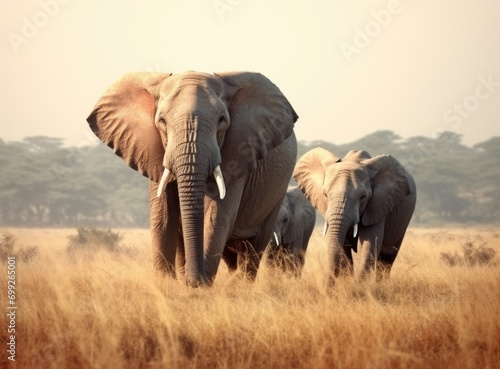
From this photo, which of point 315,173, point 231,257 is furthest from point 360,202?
point 231,257

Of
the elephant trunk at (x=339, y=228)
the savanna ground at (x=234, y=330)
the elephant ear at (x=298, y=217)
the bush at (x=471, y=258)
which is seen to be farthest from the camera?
the bush at (x=471, y=258)

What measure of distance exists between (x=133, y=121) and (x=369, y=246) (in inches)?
179

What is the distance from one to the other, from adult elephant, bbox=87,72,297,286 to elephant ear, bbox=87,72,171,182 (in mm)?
10

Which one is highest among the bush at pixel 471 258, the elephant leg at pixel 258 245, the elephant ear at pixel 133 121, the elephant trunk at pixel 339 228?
the elephant ear at pixel 133 121

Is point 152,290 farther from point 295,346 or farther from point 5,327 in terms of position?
point 295,346

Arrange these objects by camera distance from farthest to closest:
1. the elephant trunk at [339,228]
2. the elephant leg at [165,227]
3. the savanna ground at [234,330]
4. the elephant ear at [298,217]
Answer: the elephant ear at [298,217]
the elephant trunk at [339,228]
the elephant leg at [165,227]
the savanna ground at [234,330]

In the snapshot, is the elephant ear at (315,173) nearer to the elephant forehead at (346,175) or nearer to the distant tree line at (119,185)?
the elephant forehead at (346,175)

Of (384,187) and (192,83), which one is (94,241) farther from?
(192,83)

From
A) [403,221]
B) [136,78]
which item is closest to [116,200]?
[403,221]

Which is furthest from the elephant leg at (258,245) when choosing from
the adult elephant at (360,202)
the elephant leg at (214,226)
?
the elephant leg at (214,226)

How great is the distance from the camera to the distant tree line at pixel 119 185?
55.9 metres

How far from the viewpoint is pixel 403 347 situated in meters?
6.92

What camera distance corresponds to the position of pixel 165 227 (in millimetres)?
9609

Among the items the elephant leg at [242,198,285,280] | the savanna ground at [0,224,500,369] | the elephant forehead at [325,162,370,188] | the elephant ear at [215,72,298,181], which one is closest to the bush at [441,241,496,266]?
the elephant forehead at [325,162,370,188]
